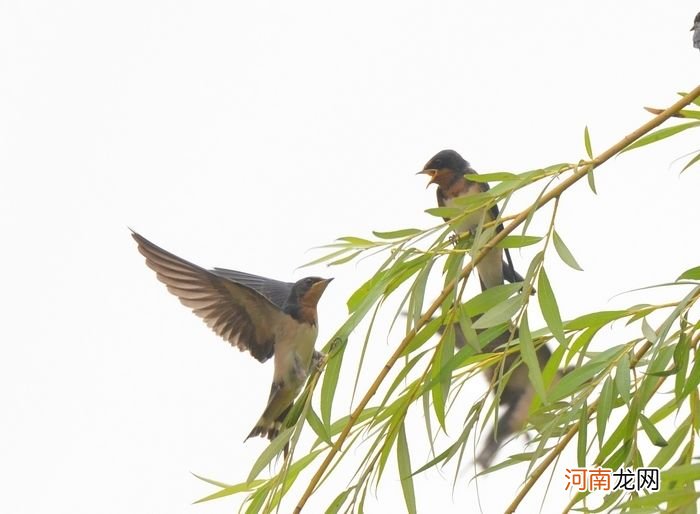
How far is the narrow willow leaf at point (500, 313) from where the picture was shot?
1.97m

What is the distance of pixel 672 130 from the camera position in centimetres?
215

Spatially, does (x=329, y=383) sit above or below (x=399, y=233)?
below

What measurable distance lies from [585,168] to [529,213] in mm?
112

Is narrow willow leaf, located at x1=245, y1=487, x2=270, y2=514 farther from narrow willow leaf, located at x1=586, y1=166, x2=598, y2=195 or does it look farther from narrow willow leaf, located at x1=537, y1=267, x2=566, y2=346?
narrow willow leaf, located at x1=586, y1=166, x2=598, y2=195

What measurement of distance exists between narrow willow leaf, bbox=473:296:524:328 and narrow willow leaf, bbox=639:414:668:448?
0.95 feet

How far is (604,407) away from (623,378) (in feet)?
0.20

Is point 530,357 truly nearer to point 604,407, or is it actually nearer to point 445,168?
point 604,407

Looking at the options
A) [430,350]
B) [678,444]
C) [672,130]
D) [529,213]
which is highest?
[672,130]

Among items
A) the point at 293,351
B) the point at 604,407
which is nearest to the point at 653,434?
the point at 604,407

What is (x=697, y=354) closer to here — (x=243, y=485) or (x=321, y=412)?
(x=321, y=412)

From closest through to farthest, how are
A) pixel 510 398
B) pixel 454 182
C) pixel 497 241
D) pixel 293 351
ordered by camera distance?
pixel 497 241, pixel 510 398, pixel 293 351, pixel 454 182

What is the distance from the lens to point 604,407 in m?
2.00

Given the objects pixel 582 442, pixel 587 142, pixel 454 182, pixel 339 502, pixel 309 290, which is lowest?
pixel 339 502

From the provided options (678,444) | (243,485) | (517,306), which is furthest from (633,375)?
(243,485)
